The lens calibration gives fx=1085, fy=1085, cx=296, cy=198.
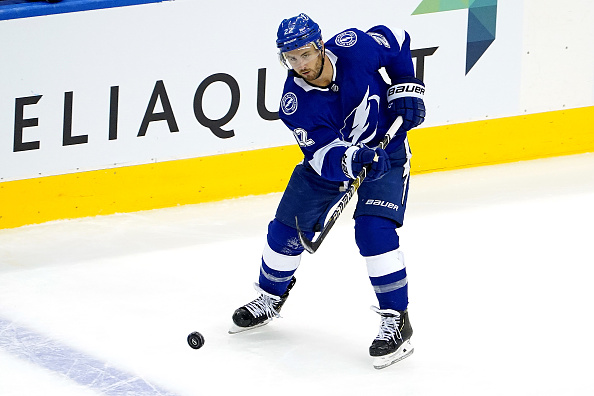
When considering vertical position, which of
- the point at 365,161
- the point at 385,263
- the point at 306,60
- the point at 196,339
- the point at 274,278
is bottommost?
the point at 196,339

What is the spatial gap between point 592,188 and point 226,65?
1.73m

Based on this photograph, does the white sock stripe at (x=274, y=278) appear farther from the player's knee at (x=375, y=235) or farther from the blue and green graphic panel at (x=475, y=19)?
the blue and green graphic panel at (x=475, y=19)

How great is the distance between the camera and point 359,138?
315 centimetres

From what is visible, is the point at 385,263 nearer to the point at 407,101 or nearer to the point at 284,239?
the point at 284,239

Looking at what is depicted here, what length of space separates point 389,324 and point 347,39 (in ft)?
2.74

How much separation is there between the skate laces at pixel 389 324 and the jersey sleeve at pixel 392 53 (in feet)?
2.23

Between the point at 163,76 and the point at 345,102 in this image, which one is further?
the point at 163,76

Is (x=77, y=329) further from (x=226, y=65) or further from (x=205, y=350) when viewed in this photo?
(x=226, y=65)

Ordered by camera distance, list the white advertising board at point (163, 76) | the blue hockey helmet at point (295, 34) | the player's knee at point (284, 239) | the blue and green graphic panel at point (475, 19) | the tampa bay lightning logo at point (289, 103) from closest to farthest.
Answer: the blue hockey helmet at point (295, 34), the tampa bay lightning logo at point (289, 103), the player's knee at point (284, 239), the white advertising board at point (163, 76), the blue and green graphic panel at point (475, 19)

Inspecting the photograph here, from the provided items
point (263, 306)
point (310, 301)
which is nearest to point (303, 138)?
point (263, 306)

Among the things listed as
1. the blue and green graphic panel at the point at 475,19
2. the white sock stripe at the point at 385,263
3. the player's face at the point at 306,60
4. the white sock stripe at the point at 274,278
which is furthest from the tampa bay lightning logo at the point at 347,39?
the blue and green graphic panel at the point at 475,19

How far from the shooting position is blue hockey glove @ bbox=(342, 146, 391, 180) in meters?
2.94

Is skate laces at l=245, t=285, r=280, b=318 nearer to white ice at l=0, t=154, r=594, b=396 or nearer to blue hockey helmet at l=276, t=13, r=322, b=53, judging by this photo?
white ice at l=0, t=154, r=594, b=396

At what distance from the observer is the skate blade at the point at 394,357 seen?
122 inches
